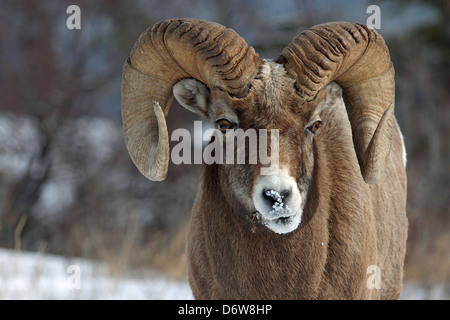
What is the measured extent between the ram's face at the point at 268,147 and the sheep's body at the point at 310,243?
21cm

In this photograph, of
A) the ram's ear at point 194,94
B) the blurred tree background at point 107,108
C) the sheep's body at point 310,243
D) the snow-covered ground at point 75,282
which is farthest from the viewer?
the blurred tree background at point 107,108

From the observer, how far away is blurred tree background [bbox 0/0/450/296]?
20.9m

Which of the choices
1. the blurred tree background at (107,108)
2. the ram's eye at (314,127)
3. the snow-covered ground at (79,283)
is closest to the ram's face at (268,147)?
the ram's eye at (314,127)

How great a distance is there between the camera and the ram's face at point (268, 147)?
484cm

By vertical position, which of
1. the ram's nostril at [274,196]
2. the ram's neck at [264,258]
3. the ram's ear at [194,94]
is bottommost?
the ram's neck at [264,258]

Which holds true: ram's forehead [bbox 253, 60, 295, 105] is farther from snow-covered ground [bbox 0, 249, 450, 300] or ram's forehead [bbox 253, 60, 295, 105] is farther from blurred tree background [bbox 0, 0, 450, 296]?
blurred tree background [bbox 0, 0, 450, 296]

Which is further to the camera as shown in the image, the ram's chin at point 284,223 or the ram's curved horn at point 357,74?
the ram's curved horn at point 357,74

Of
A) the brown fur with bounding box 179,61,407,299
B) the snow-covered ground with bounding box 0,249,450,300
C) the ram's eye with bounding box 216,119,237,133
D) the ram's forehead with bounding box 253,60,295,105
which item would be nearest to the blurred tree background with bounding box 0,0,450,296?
the snow-covered ground with bounding box 0,249,450,300

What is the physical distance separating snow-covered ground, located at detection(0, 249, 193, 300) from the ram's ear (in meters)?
3.23

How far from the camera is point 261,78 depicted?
210 inches

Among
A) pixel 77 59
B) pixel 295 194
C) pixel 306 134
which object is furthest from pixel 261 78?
pixel 77 59

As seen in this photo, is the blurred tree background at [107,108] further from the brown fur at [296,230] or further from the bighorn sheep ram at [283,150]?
→ the brown fur at [296,230]

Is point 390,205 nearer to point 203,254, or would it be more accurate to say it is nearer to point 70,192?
point 203,254

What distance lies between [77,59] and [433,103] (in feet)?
39.8
